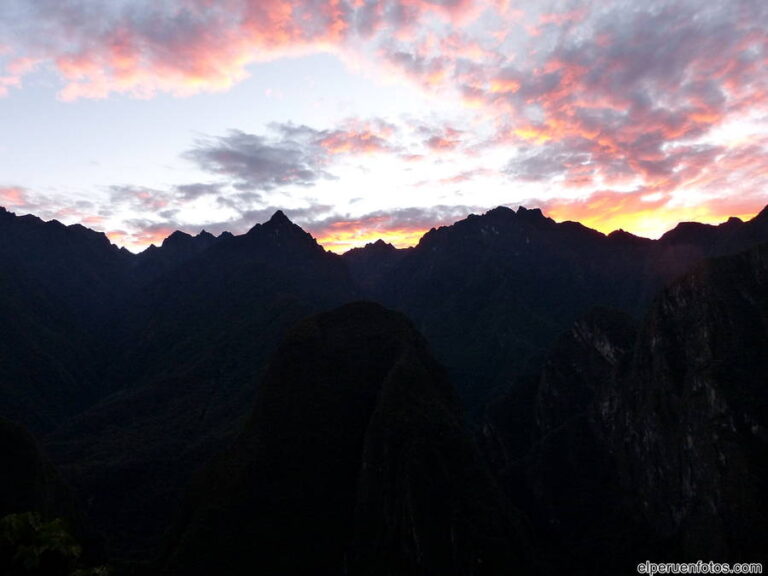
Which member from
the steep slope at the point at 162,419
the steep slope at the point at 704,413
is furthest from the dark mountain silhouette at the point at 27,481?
the steep slope at the point at 704,413

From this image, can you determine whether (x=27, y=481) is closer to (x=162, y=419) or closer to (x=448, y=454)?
(x=448, y=454)

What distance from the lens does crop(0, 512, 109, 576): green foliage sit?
50.5 feet

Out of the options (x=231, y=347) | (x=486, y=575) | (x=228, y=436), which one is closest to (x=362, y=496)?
(x=486, y=575)

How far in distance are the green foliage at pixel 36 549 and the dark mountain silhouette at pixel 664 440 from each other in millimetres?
64930

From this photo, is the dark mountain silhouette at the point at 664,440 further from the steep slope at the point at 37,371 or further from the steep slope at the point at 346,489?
the steep slope at the point at 37,371

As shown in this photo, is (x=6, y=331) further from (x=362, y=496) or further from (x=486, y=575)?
(x=486, y=575)

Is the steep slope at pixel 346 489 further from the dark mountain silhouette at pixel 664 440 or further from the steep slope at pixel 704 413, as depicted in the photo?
the steep slope at pixel 704 413

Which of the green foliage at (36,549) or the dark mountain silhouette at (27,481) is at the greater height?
the green foliage at (36,549)

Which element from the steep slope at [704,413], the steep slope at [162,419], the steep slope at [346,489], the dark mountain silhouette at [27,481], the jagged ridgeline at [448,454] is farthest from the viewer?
the steep slope at [162,419]

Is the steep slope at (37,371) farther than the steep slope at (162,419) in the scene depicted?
Yes

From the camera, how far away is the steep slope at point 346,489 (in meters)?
57.6

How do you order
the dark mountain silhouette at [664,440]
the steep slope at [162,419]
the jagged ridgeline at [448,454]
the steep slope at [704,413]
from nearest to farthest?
the jagged ridgeline at [448,454] → the steep slope at [704,413] → the dark mountain silhouette at [664,440] → the steep slope at [162,419]

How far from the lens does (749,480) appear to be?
60250 mm

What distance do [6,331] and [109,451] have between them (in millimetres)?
88421
